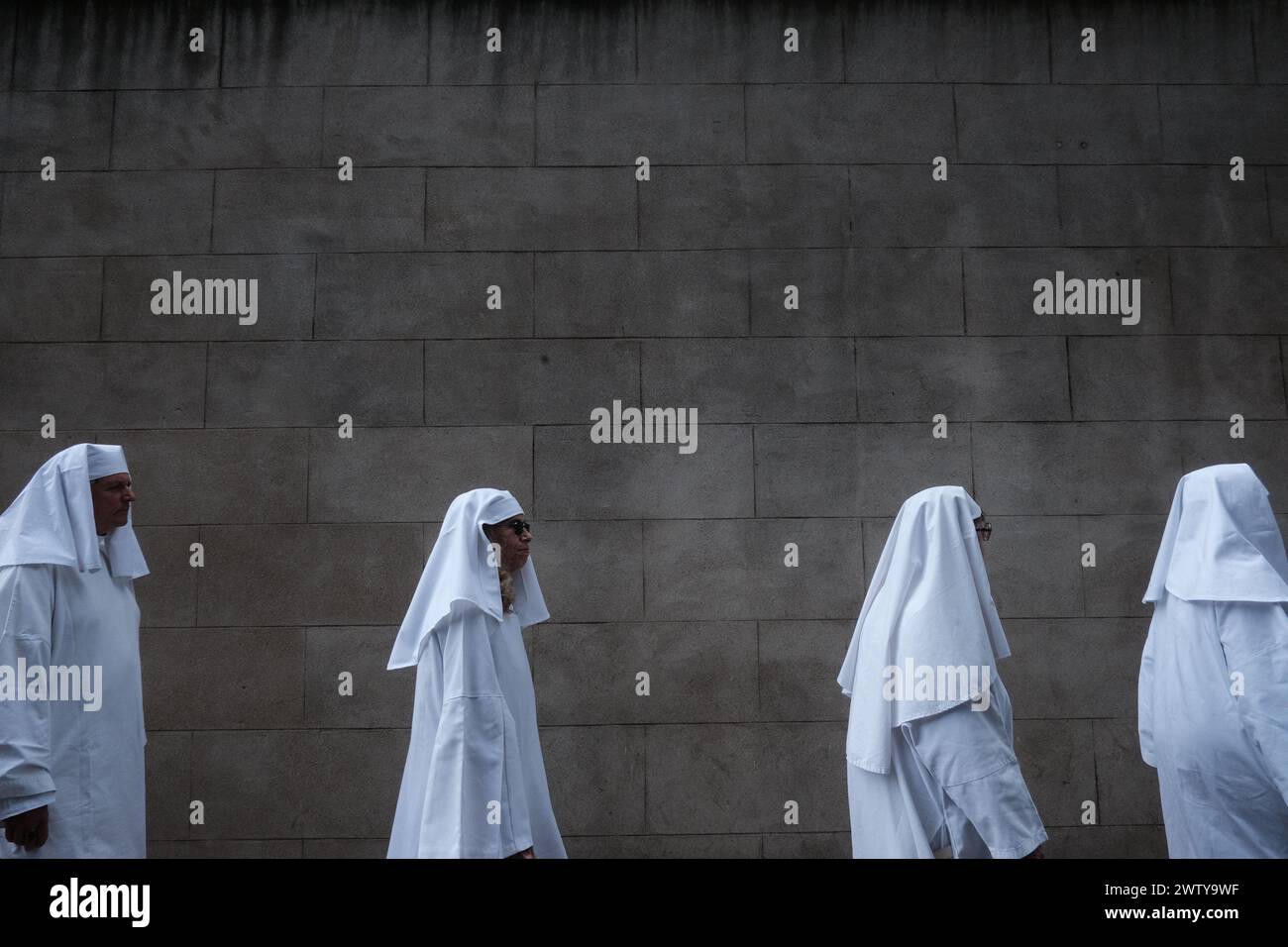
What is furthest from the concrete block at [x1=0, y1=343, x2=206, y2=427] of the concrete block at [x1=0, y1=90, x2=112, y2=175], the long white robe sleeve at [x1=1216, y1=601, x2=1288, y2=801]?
the long white robe sleeve at [x1=1216, y1=601, x2=1288, y2=801]

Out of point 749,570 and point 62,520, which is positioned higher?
point 62,520

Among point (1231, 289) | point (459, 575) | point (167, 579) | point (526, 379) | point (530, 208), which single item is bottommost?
point (459, 575)

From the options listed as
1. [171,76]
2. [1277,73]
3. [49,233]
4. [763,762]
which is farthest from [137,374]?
[1277,73]

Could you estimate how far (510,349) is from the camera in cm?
738

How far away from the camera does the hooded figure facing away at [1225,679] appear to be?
4344 millimetres

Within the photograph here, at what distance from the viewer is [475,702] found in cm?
458

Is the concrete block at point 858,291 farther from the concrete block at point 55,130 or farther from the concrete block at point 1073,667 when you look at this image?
the concrete block at point 55,130

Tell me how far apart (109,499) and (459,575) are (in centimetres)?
183

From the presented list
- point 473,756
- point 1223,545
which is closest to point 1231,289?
point 1223,545

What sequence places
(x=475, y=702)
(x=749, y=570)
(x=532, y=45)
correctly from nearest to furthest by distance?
(x=475, y=702)
(x=749, y=570)
(x=532, y=45)

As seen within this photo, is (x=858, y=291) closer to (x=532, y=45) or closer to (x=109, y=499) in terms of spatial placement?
(x=532, y=45)

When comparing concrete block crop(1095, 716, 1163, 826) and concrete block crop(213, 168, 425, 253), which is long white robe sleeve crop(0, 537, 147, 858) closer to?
concrete block crop(213, 168, 425, 253)

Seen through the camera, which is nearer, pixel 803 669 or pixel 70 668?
pixel 70 668

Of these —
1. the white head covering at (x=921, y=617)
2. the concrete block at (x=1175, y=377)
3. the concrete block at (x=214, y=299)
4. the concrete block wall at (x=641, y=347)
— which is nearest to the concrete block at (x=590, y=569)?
the concrete block wall at (x=641, y=347)
